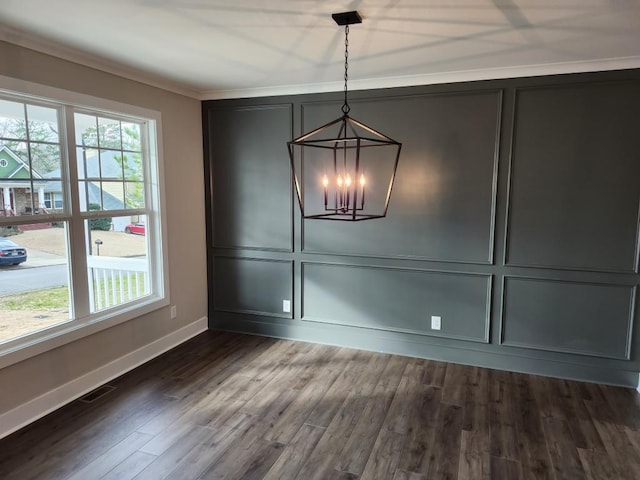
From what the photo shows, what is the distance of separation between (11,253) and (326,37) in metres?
2.39

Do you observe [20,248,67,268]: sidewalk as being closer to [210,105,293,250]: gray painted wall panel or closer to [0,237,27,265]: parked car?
[0,237,27,265]: parked car

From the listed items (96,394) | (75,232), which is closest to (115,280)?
(75,232)

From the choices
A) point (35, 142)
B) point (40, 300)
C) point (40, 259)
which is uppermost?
point (35, 142)

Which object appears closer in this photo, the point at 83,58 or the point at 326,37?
the point at 326,37

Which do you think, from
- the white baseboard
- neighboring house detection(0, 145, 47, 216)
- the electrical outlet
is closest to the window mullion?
neighboring house detection(0, 145, 47, 216)

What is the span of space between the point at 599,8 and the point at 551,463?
2.45 m

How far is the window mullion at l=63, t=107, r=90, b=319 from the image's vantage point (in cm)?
300

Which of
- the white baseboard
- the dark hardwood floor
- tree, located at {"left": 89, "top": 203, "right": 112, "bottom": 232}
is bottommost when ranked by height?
the dark hardwood floor

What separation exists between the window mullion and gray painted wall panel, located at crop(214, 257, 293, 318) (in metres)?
1.53

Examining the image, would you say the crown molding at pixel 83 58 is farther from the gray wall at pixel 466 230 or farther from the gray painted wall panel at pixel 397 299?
the gray painted wall panel at pixel 397 299

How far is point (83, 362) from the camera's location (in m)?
3.17

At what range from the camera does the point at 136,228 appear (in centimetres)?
372

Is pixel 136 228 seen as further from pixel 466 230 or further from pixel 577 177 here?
pixel 577 177

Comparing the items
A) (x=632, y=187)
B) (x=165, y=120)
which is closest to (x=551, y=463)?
(x=632, y=187)
